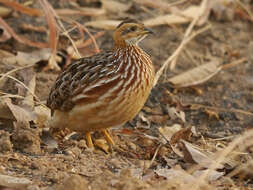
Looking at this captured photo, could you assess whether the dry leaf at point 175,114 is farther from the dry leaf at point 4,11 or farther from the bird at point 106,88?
the dry leaf at point 4,11

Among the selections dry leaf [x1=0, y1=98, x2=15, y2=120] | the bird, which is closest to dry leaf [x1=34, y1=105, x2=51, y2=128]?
the bird

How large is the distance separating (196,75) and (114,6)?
2.22 metres

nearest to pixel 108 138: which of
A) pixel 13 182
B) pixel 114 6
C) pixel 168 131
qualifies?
pixel 168 131

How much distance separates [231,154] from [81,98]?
5.12ft

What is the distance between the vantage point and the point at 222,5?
971 centimetres

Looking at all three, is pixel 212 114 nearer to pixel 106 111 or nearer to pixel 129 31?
pixel 129 31

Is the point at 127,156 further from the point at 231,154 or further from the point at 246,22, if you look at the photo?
the point at 246,22

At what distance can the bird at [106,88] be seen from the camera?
536 cm

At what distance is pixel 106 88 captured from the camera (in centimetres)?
538

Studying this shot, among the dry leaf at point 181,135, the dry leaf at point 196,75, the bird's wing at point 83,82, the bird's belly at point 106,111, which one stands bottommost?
the dry leaf at point 181,135

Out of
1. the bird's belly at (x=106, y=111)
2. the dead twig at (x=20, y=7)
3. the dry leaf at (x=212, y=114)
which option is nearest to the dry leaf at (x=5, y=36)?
the dead twig at (x=20, y=7)

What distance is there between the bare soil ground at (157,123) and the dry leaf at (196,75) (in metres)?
0.09

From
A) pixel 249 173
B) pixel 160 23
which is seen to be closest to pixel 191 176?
pixel 249 173

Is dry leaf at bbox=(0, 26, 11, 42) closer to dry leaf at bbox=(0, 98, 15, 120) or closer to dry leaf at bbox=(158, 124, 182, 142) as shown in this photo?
dry leaf at bbox=(0, 98, 15, 120)
